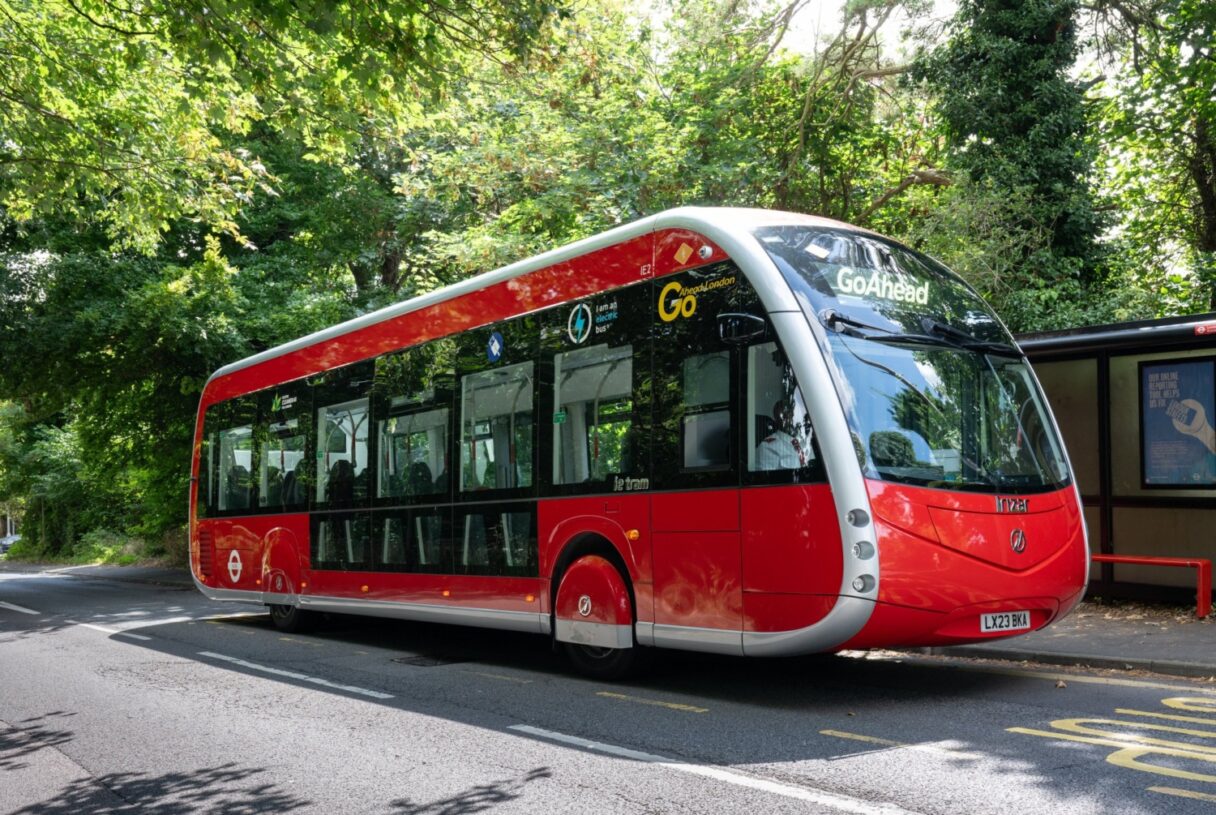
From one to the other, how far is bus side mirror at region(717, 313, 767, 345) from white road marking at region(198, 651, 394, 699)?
370 centimetres

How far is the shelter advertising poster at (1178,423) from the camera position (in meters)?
11.5

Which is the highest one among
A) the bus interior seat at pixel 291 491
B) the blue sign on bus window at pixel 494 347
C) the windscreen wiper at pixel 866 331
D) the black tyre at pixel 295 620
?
the blue sign on bus window at pixel 494 347

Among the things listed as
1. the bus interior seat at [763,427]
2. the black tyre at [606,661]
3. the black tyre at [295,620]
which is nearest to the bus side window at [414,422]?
the black tyre at [606,661]

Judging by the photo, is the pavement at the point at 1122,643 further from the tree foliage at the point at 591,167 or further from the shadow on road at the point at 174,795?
the tree foliage at the point at 591,167

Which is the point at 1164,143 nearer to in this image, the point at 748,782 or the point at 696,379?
the point at 696,379

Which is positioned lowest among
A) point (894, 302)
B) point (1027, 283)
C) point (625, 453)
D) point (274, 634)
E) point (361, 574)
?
point (274, 634)

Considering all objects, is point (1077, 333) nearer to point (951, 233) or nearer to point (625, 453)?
point (625, 453)

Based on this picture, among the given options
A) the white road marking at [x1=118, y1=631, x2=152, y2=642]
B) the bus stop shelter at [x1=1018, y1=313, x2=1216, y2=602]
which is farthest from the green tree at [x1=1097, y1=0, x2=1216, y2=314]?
the white road marking at [x1=118, y1=631, x2=152, y2=642]

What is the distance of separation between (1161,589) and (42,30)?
14855 mm

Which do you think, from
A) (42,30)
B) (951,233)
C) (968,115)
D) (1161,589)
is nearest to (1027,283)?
(951,233)

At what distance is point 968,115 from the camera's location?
824 inches

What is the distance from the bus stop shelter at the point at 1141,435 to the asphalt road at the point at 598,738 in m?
3.77

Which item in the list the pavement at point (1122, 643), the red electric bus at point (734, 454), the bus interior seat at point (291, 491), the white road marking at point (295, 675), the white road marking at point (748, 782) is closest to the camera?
the white road marking at point (748, 782)

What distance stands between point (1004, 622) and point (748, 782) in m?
2.76
